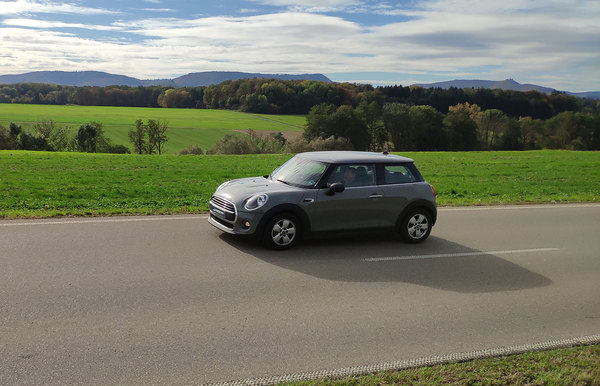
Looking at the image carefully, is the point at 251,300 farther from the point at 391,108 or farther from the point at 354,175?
the point at 391,108

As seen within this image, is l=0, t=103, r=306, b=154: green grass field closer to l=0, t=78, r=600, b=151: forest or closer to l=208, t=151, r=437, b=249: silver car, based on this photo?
l=0, t=78, r=600, b=151: forest

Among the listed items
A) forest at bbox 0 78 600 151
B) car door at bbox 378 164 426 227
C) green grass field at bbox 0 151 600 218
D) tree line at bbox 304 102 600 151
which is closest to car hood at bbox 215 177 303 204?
car door at bbox 378 164 426 227

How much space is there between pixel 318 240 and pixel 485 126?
8336cm

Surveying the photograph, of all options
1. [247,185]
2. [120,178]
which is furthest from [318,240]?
[120,178]

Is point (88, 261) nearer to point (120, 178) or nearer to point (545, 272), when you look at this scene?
point (545, 272)

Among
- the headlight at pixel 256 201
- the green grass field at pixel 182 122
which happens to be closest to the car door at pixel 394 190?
the headlight at pixel 256 201

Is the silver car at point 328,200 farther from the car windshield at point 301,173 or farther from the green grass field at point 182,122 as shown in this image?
the green grass field at point 182,122

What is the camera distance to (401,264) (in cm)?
795

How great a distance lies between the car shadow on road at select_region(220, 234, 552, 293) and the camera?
723 centimetres

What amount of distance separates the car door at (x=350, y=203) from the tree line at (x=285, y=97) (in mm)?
91469

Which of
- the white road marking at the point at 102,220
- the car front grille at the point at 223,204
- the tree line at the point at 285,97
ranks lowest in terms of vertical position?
the white road marking at the point at 102,220

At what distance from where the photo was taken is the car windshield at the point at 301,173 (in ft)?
28.6

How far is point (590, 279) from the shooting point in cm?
768

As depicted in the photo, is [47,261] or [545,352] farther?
[47,261]
